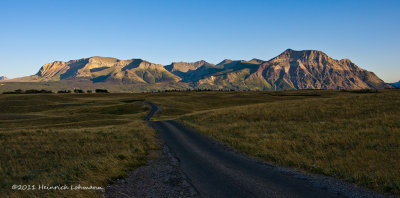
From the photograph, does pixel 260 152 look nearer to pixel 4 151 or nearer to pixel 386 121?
pixel 386 121

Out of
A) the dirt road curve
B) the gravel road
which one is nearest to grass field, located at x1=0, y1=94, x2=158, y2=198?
the gravel road

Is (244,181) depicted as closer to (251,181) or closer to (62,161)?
(251,181)

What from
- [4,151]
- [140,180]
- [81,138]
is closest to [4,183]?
[140,180]

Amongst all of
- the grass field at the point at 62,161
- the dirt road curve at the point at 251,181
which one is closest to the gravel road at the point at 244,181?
the dirt road curve at the point at 251,181

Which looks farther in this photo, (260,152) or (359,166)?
(260,152)

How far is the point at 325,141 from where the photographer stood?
2170cm

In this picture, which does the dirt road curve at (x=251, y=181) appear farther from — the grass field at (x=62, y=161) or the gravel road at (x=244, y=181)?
the grass field at (x=62, y=161)

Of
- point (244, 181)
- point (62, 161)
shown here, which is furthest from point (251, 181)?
point (62, 161)

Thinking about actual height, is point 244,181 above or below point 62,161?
above

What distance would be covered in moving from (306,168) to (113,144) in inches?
737

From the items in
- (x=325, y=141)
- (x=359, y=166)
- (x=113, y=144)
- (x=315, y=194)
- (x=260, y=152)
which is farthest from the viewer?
(x=113, y=144)

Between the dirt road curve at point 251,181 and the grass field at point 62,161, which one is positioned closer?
the dirt road curve at point 251,181

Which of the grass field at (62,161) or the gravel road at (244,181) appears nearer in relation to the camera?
the gravel road at (244,181)

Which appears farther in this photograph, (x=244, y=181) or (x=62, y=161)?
(x=62, y=161)
